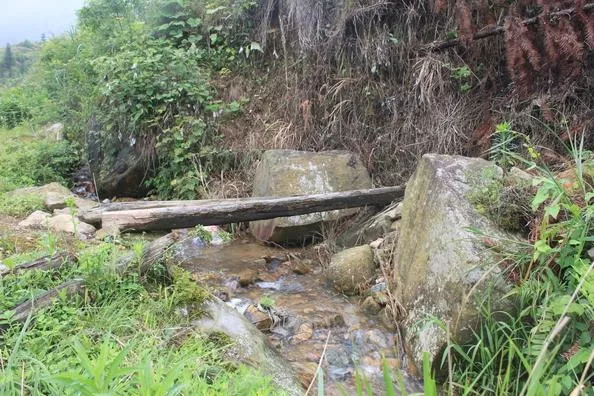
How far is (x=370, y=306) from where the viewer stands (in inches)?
133

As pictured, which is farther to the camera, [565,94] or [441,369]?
[565,94]

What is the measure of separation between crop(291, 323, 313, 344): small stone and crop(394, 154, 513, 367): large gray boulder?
2.14 ft

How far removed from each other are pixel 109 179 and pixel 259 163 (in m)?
2.24

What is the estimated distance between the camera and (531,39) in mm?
3830

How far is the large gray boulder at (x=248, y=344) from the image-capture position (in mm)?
2316

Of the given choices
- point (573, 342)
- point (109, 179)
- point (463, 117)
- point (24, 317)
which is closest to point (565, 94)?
point (463, 117)

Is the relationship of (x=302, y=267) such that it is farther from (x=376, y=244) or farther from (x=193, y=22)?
(x=193, y=22)

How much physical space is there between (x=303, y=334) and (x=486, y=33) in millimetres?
3303

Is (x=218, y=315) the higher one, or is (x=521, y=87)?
(x=521, y=87)

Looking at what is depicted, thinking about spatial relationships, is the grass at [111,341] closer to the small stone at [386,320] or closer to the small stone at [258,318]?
the small stone at [258,318]

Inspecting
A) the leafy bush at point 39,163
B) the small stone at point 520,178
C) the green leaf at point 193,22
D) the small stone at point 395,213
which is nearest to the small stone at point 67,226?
the small stone at point 395,213

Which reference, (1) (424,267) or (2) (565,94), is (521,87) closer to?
(2) (565,94)

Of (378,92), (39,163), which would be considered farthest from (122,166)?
(378,92)

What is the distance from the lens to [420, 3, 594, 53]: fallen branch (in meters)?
3.64
